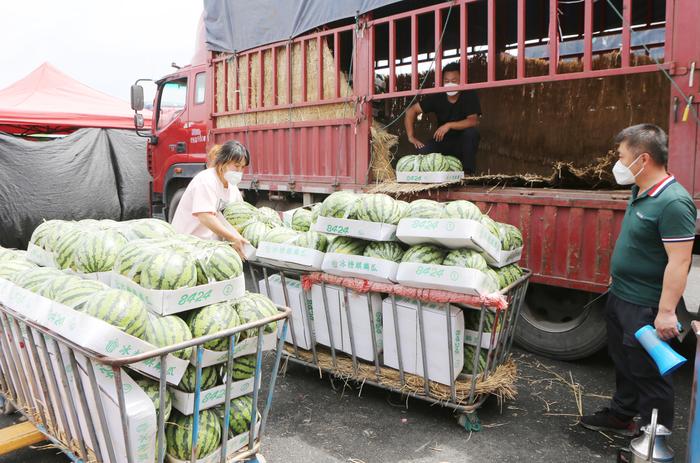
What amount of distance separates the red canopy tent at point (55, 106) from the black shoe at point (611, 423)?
12455 mm

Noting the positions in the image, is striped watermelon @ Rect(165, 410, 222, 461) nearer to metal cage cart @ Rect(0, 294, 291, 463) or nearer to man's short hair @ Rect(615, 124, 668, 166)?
metal cage cart @ Rect(0, 294, 291, 463)

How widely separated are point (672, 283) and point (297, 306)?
2421 millimetres

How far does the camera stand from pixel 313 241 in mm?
3775

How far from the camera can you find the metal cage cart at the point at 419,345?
3234 millimetres

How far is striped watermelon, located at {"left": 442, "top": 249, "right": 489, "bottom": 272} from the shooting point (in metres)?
3.15

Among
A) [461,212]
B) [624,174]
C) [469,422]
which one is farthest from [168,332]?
[624,174]

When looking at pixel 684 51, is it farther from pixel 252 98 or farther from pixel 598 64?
pixel 252 98

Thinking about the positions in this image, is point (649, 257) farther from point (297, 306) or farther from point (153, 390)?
point (153, 390)

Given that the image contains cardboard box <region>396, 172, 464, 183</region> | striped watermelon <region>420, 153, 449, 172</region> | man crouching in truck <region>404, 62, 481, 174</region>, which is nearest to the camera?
cardboard box <region>396, 172, 464, 183</region>

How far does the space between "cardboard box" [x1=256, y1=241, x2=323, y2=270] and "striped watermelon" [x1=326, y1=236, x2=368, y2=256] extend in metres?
0.12

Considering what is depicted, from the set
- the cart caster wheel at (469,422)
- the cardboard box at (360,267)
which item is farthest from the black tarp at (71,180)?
the cart caster wheel at (469,422)

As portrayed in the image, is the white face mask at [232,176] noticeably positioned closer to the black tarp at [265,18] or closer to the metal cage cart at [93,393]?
the metal cage cart at [93,393]

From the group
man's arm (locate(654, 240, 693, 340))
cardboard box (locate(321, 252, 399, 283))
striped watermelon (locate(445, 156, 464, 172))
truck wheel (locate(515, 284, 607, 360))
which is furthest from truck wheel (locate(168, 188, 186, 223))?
man's arm (locate(654, 240, 693, 340))

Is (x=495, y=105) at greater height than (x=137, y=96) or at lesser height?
lesser
